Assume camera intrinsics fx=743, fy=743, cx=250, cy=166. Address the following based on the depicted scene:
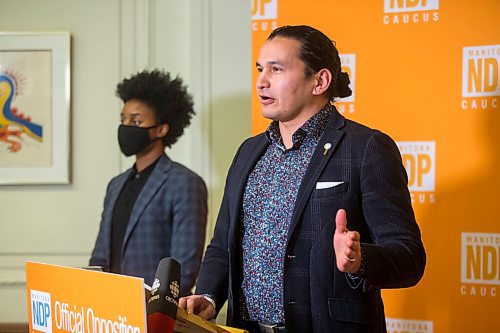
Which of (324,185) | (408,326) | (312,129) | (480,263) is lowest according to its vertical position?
(408,326)

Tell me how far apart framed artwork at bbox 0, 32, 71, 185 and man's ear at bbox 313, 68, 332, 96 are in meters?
2.56

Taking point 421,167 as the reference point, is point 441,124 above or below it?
above

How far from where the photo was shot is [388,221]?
72.5 inches

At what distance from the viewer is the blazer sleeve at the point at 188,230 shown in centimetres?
311

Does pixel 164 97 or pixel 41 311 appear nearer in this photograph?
pixel 41 311

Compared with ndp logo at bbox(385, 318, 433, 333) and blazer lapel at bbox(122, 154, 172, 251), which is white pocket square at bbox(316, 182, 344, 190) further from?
blazer lapel at bbox(122, 154, 172, 251)

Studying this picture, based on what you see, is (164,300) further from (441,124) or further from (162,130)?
(162,130)

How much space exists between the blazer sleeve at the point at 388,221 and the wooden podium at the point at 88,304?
14.5 inches

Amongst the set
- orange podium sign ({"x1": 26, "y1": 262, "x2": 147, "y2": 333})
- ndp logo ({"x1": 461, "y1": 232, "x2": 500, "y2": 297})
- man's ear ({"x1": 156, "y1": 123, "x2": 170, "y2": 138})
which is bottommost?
ndp logo ({"x1": 461, "y1": 232, "x2": 500, "y2": 297})

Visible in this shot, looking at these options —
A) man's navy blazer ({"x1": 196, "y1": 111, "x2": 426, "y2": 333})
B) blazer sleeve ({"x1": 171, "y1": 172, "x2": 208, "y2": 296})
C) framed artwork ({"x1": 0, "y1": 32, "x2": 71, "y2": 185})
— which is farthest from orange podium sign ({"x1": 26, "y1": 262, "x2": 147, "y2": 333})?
framed artwork ({"x1": 0, "y1": 32, "x2": 71, "y2": 185})

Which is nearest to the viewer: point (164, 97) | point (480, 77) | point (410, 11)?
point (480, 77)

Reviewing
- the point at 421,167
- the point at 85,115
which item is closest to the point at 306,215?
the point at 421,167

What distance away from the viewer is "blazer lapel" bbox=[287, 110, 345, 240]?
6.26 ft

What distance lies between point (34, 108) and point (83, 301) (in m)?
3.07
